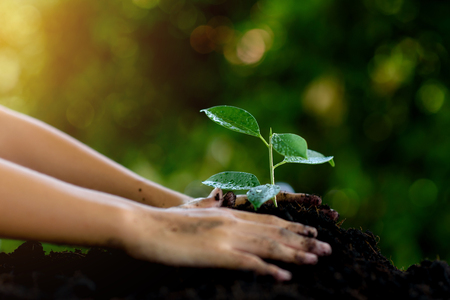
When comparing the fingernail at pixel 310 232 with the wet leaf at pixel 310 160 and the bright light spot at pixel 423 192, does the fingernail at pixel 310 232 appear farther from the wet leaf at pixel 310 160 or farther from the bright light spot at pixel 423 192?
the bright light spot at pixel 423 192

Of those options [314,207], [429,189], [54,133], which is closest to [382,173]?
[429,189]

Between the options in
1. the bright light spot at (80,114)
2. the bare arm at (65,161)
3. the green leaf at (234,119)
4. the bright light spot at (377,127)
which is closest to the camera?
the green leaf at (234,119)

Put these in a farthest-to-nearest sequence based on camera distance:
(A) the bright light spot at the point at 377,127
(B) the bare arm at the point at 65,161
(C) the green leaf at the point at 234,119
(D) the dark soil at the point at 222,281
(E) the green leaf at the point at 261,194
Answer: (A) the bright light spot at the point at 377,127, (B) the bare arm at the point at 65,161, (C) the green leaf at the point at 234,119, (E) the green leaf at the point at 261,194, (D) the dark soil at the point at 222,281

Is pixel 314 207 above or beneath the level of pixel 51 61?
beneath

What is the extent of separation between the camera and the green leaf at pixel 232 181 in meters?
0.73

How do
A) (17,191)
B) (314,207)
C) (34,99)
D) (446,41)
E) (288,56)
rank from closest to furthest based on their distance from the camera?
(17,191) → (314,207) → (446,41) → (288,56) → (34,99)

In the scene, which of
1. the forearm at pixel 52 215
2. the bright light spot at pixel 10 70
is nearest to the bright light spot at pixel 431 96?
the forearm at pixel 52 215

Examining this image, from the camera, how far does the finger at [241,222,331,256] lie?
1.90 feet

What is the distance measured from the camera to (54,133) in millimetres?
907

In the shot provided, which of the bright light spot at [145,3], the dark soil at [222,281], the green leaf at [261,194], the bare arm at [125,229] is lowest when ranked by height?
the dark soil at [222,281]

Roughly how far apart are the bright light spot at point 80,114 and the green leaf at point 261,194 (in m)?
2.06

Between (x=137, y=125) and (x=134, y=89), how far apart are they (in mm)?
267

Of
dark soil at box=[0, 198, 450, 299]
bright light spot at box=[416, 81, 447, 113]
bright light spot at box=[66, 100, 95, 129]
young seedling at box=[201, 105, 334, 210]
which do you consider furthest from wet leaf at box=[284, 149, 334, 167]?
bright light spot at box=[66, 100, 95, 129]

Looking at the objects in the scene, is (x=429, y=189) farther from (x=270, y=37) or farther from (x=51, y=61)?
(x=51, y=61)
